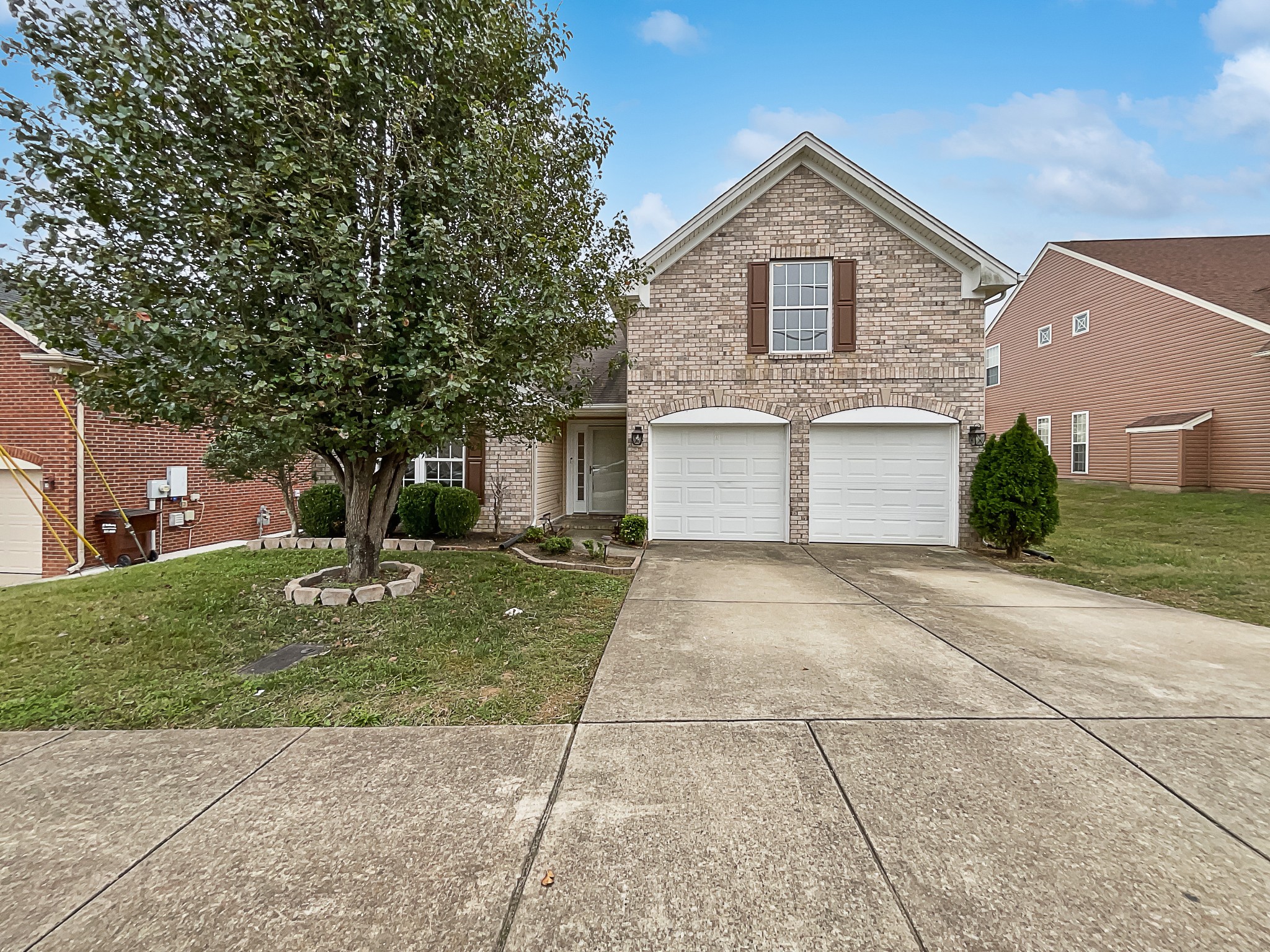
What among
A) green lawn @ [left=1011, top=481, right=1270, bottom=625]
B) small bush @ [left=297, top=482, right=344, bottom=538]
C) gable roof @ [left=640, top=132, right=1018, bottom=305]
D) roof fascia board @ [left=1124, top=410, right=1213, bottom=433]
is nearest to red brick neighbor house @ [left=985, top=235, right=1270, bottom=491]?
roof fascia board @ [left=1124, top=410, right=1213, bottom=433]

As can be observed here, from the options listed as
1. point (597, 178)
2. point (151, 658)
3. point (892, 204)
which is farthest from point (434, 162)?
point (892, 204)

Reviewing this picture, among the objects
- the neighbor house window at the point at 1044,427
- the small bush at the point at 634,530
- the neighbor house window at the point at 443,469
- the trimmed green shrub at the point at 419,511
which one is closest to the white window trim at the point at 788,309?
the small bush at the point at 634,530

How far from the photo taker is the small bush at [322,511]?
31.3 ft

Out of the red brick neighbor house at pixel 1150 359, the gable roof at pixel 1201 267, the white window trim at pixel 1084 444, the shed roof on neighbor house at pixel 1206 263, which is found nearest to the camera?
the red brick neighbor house at pixel 1150 359

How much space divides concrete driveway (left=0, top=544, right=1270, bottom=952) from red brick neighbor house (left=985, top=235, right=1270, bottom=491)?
14.4 meters

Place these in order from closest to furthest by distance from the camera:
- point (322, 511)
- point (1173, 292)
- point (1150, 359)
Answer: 1. point (322, 511)
2. point (1173, 292)
3. point (1150, 359)

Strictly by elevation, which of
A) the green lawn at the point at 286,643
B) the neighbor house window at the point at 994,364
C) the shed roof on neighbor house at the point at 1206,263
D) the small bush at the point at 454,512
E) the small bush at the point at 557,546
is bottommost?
the green lawn at the point at 286,643

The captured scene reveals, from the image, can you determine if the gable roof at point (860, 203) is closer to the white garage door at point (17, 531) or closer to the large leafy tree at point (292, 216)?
the large leafy tree at point (292, 216)

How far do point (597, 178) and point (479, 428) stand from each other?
133 inches

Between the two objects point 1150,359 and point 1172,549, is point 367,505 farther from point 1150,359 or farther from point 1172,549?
point 1150,359

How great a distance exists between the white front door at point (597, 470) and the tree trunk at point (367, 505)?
21.5ft

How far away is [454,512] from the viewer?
Answer: 31.3 ft

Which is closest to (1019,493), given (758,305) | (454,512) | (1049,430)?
(758,305)

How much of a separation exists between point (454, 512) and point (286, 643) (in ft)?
16.4
